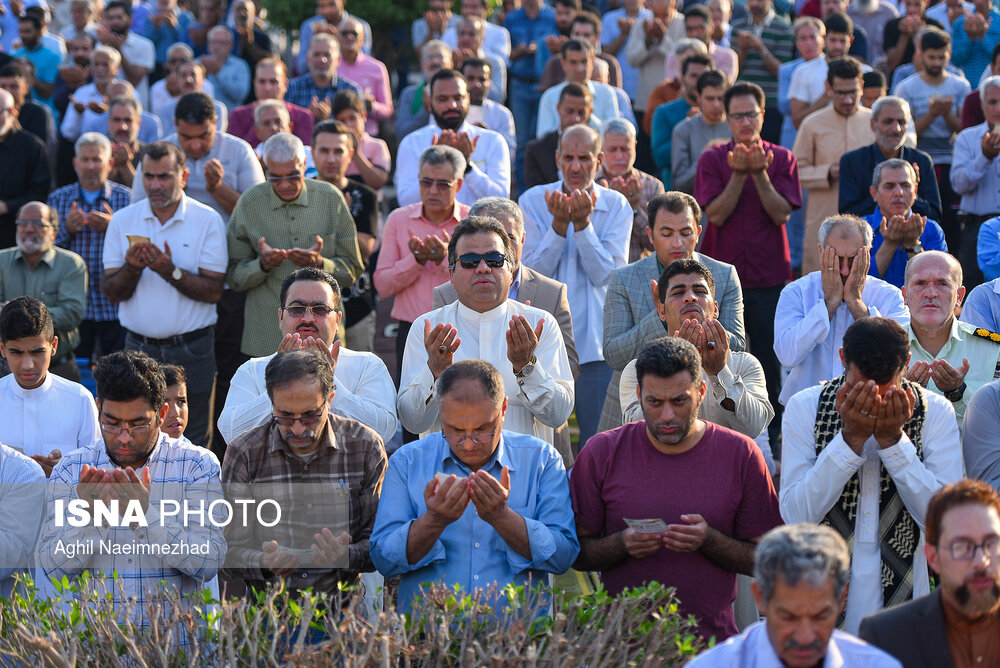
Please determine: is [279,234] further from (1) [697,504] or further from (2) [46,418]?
(1) [697,504]

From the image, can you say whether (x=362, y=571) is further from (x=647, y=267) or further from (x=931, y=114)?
(x=931, y=114)

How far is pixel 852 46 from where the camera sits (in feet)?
45.2

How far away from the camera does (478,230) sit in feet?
21.3

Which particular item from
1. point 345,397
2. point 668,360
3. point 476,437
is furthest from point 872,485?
point 345,397

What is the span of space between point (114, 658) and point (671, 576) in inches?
86.5

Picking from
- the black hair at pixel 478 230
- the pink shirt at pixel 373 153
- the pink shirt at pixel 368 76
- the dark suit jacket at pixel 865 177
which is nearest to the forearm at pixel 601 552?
the black hair at pixel 478 230

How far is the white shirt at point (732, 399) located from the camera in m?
6.05

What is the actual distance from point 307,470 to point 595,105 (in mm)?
6948

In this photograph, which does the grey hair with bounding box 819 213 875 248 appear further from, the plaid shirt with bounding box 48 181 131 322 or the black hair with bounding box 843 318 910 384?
the plaid shirt with bounding box 48 181 131 322

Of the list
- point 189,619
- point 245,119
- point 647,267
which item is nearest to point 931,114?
point 647,267

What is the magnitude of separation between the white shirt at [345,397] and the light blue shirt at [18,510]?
91 centimetres

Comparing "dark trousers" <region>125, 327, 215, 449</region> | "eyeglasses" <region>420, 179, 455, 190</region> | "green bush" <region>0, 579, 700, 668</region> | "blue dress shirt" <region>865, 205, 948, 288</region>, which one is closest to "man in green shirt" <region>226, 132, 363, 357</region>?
"dark trousers" <region>125, 327, 215, 449</region>

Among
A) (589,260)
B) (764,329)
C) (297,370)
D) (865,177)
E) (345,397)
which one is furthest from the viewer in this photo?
(865,177)

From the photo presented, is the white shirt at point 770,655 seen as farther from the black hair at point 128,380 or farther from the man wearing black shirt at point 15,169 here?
the man wearing black shirt at point 15,169
